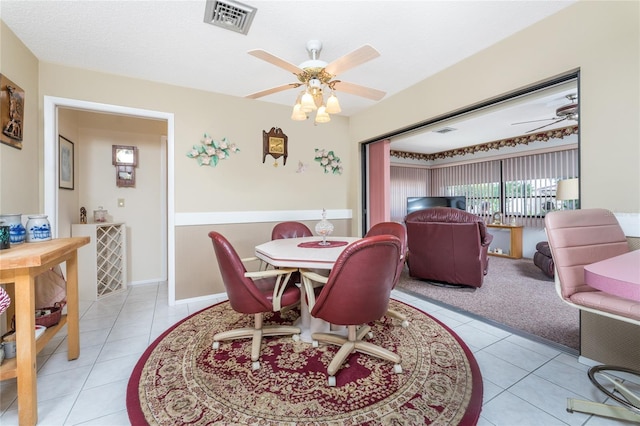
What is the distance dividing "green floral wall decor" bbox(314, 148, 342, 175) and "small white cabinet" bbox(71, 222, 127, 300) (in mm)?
2635

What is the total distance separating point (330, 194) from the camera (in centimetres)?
387

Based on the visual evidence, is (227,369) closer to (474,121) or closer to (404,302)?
(404,302)

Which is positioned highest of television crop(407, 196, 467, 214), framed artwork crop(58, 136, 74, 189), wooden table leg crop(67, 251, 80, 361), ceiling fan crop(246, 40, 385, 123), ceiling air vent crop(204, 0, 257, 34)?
ceiling air vent crop(204, 0, 257, 34)

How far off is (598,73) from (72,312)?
3.73 m

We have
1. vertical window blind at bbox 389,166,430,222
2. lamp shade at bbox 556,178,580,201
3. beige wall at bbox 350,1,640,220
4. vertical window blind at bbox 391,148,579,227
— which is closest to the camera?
beige wall at bbox 350,1,640,220

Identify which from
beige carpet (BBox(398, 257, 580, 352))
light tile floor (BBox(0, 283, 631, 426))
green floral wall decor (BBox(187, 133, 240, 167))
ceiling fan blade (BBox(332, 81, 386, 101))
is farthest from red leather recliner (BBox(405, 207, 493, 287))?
green floral wall decor (BBox(187, 133, 240, 167))

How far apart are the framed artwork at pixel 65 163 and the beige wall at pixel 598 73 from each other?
417 cm

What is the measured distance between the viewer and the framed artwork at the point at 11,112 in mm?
1824

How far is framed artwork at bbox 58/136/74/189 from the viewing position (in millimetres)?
2793

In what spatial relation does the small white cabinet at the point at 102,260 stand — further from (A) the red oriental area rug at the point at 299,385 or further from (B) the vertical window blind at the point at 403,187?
(B) the vertical window blind at the point at 403,187

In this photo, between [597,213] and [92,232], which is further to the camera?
[92,232]

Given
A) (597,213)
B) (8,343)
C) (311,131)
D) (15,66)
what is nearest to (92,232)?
(15,66)

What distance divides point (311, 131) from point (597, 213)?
2.95 meters

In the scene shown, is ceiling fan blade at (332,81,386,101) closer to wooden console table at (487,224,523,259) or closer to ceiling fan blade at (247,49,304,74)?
ceiling fan blade at (247,49,304,74)
